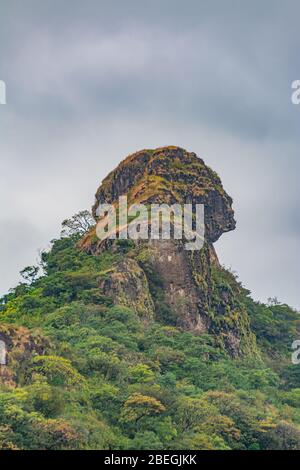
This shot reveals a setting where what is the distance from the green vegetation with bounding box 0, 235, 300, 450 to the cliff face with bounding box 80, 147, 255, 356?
1.17ft

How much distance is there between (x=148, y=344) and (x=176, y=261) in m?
8.00

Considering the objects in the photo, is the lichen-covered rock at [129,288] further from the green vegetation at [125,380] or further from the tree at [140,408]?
the tree at [140,408]

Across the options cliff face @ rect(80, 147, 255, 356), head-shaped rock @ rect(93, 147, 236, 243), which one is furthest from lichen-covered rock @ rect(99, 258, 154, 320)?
head-shaped rock @ rect(93, 147, 236, 243)

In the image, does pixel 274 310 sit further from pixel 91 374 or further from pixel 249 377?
pixel 91 374

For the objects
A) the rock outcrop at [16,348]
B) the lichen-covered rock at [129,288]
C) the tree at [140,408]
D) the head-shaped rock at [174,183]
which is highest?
the head-shaped rock at [174,183]

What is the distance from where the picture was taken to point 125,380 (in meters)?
45.0

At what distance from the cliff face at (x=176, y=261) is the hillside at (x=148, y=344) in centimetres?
8

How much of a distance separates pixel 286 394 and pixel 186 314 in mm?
7805

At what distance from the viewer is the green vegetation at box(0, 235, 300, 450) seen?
126 feet

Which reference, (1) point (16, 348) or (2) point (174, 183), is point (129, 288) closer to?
(2) point (174, 183)

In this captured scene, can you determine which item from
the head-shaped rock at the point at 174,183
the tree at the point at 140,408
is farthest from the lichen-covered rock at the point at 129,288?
the tree at the point at 140,408

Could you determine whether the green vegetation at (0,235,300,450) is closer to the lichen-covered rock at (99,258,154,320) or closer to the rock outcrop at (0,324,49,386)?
the rock outcrop at (0,324,49,386)

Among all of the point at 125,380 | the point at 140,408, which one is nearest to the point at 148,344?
the point at 125,380

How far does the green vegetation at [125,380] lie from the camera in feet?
126
